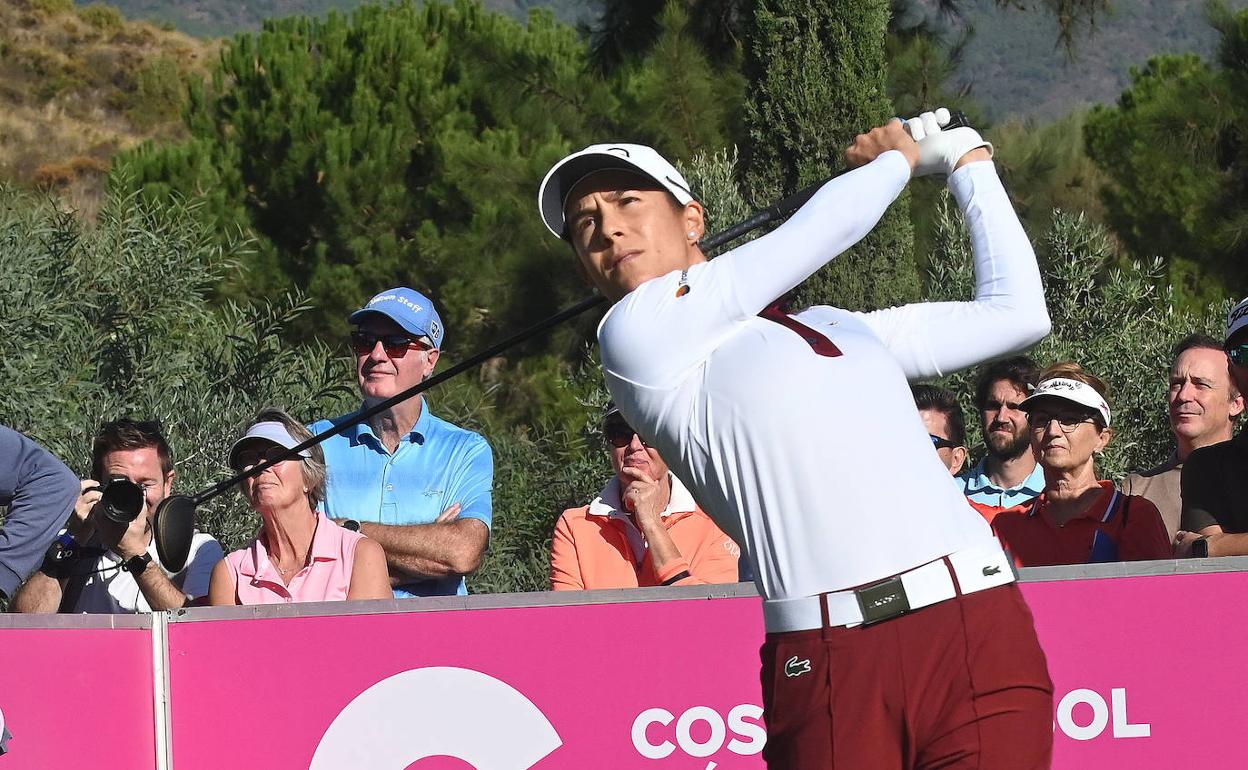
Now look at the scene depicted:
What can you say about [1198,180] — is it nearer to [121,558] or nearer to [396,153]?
[396,153]

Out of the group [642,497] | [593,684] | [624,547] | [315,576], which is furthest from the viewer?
[624,547]

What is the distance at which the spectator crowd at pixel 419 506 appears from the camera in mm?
4812

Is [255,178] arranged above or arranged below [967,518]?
above

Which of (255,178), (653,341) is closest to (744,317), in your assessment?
(653,341)

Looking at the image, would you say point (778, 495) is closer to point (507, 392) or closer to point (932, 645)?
Answer: point (932, 645)

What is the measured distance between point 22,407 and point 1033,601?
648 cm

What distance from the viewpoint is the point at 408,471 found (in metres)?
5.35

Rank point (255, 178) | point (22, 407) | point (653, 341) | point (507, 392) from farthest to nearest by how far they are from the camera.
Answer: point (255, 178)
point (507, 392)
point (22, 407)
point (653, 341)

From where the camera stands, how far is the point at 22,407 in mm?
8977

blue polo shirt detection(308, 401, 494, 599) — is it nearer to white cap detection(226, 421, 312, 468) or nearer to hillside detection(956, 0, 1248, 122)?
white cap detection(226, 421, 312, 468)

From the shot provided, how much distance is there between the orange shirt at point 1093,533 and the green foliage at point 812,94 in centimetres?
585

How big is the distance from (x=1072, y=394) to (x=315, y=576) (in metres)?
2.41

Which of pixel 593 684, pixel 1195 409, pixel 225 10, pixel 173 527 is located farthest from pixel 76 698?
pixel 225 10

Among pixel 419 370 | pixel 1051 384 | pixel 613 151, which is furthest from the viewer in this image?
pixel 419 370
